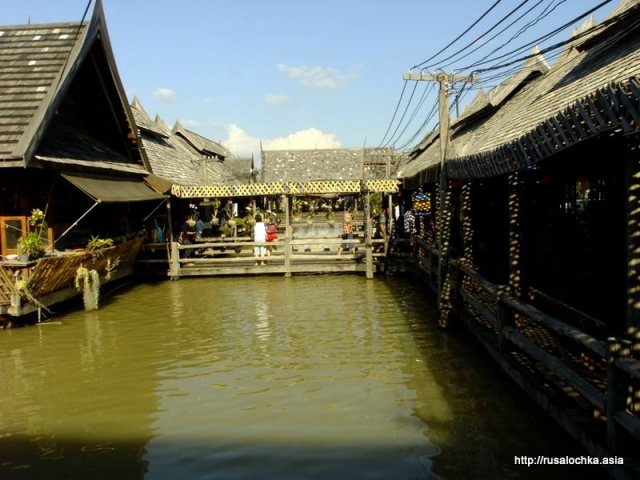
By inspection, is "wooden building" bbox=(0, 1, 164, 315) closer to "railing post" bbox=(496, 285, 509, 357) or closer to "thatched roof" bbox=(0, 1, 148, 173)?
"thatched roof" bbox=(0, 1, 148, 173)

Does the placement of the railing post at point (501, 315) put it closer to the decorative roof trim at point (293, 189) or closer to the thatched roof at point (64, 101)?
the thatched roof at point (64, 101)

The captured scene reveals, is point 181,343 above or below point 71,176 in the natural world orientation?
below

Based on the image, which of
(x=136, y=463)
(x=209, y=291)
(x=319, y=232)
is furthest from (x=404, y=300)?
(x=319, y=232)

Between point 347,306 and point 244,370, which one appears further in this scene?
point 347,306

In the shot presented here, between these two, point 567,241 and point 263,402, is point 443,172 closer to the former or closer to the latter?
point 567,241

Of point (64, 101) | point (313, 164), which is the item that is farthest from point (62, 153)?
point (313, 164)

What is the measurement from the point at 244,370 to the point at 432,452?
3.38 metres

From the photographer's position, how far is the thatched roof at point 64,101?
1120cm

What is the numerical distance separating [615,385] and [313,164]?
3917cm

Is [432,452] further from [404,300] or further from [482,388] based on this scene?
[404,300]

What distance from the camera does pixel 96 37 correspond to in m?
13.8

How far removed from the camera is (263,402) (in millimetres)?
6398

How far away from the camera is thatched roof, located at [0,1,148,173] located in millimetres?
11195

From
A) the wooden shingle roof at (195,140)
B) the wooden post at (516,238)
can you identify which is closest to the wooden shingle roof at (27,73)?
→ the wooden post at (516,238)
